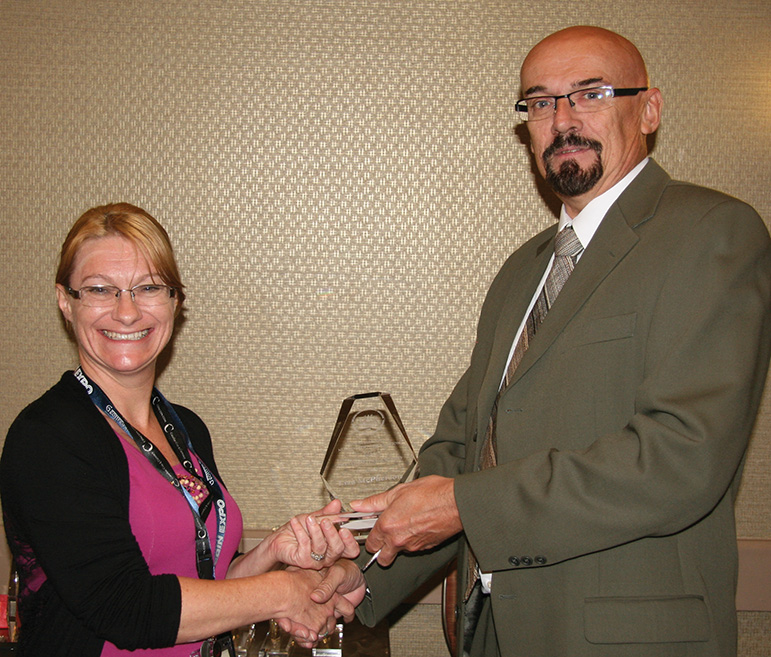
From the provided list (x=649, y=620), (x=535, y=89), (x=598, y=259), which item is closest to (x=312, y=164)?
(x=535, y=89)

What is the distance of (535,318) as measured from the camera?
1568 millimetres

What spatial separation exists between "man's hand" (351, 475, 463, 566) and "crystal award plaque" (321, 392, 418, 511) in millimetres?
356

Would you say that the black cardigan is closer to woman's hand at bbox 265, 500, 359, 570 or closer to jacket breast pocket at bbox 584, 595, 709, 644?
woman's hand at bbox 265, 500, 359, 570

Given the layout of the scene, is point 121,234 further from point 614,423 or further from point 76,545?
point 614,423

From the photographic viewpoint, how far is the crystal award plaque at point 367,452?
1939mm

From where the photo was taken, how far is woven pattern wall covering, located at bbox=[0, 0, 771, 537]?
7.74 feet

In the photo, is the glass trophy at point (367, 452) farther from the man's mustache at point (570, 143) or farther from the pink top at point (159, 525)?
the man's mustache at point (570, 143)

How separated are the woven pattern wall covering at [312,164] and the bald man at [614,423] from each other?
82cm

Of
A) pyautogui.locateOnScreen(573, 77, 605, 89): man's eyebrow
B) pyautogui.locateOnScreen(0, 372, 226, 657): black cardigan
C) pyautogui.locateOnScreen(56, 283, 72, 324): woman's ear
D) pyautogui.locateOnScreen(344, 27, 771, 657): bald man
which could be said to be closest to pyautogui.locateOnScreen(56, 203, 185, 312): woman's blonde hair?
pyautogui.locateOnScreen(56, 283, 72, 324): woman's ear

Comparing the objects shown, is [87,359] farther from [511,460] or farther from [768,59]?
[768,59]

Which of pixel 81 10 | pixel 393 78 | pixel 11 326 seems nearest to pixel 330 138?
pixel 393 78

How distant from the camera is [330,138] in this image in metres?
2.38

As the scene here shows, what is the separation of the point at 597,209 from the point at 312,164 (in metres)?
1.12

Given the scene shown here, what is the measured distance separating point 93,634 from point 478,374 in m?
1.01
